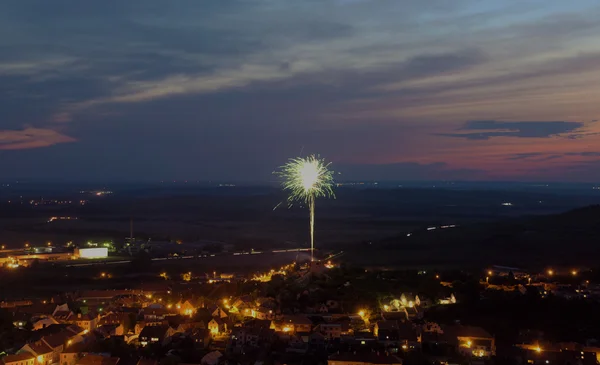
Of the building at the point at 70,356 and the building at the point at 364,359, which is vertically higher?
the building at the point at 364,359

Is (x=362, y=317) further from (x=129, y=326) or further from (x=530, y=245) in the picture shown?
(x=530, y=245)

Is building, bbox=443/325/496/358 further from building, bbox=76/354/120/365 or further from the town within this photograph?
building, bbox=76/354/120/365

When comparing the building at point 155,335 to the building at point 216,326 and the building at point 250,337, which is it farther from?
the building at point 250,337

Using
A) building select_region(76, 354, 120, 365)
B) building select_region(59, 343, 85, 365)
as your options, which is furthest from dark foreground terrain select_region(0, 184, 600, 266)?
building select_region(76, 354, 120, 365)

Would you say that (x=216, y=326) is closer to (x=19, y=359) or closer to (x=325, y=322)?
(x=325, y=322)

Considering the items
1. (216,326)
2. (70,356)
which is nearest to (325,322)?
(216,326)

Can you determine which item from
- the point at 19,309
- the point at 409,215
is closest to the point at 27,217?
the point at 409,215

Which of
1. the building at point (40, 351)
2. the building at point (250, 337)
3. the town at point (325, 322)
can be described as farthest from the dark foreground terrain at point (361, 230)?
the building at point (40, 351)
